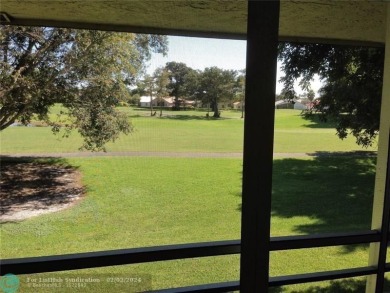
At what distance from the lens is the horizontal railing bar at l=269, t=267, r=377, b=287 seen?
1.19 m

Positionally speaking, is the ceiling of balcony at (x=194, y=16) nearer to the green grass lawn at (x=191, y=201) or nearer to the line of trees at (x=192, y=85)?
the line of trees at (x=192, y=85)

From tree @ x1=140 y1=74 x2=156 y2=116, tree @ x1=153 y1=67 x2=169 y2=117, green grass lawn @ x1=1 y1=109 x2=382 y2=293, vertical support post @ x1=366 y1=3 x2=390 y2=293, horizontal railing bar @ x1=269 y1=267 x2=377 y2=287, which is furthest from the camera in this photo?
green grass lawn @ x1=1 y1=109 x2=382 y2=293

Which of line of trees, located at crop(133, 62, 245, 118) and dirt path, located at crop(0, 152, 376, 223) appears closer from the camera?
line of trees, located at crop(133, 62, 245, 118)

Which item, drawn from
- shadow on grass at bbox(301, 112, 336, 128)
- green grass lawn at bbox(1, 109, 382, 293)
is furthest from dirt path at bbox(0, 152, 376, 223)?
shadow on grass at bbox(301, 112, 336, 128)

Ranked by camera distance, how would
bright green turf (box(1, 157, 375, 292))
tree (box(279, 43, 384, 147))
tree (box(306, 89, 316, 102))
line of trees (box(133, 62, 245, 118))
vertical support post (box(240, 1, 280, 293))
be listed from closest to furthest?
vertical support post (box(240, 1, 280, 293))
line of trees (box(133, 62, 245, 118))
tree (box(279, 43, 384, 147))
tree (box(306, 89, 316, 102))
bright green turf (box(1, 157, 375, 292))

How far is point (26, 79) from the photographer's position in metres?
4.28

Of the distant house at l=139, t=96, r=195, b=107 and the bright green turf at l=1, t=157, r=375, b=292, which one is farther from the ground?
the distant house at l=139, t=96, r=195, b=107

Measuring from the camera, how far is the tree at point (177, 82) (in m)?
2.35

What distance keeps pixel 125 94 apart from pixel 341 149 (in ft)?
12.3

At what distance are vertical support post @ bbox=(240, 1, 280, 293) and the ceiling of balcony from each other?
0.73 metres

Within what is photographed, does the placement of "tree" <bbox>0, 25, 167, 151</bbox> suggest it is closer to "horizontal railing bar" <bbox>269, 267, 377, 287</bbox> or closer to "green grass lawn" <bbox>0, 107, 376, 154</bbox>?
"green grass lawn" <bbox>0, 107, 376, 154</bbox>

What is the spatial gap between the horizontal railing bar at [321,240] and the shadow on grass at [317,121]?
297cm

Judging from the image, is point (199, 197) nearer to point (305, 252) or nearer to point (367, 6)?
point (305, 252)

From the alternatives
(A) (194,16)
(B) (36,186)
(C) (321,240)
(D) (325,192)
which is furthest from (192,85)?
(B) (36,186)
